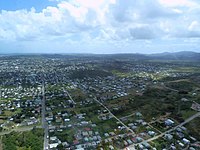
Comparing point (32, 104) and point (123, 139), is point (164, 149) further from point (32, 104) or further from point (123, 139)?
point (32, 104)

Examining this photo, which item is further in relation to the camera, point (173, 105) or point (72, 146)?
point (173, 105)

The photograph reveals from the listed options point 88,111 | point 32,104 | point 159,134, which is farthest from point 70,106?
point 159,134

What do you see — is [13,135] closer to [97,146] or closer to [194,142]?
[97,146]

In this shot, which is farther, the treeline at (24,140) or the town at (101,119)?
the town at (101,119)

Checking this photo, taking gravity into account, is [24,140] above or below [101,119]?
above

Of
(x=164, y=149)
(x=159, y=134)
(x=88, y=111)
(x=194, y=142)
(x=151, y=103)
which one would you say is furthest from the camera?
(x=151, y=103)

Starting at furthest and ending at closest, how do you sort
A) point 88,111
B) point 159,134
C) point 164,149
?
point 88,111 < point 159,134 < point 164,149

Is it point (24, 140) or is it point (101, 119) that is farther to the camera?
point (101, 119)

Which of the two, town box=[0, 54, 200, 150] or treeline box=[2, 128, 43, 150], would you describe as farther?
town box=[0, 54, 200, 150]

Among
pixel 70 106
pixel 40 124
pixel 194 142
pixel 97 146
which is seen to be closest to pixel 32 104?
pixel 70 106
